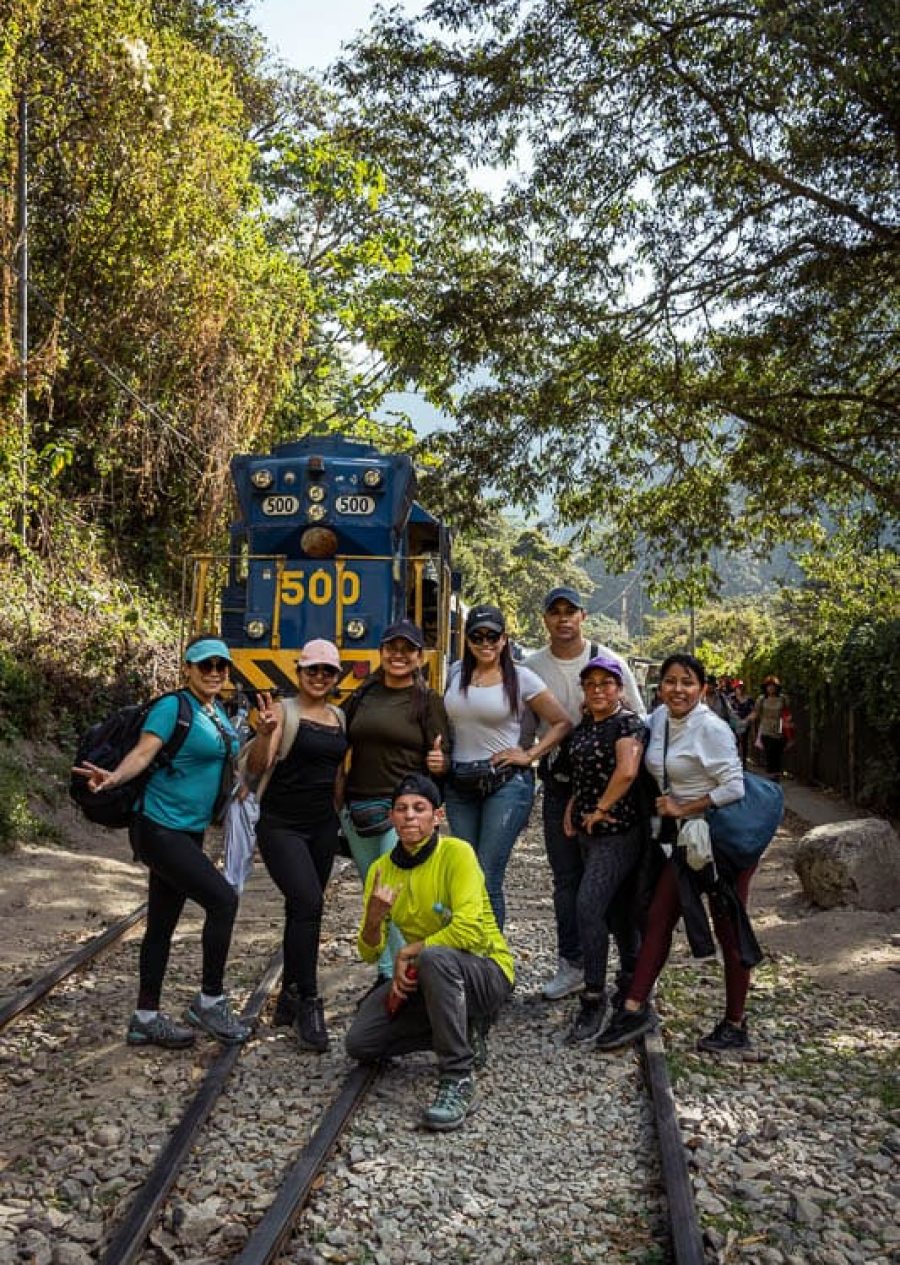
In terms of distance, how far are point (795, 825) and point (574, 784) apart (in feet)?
34.9

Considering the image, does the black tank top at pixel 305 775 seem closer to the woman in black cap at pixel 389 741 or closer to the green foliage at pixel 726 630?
the woman in black cap at pixel 389 741

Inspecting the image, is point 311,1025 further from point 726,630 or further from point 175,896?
point 726,630

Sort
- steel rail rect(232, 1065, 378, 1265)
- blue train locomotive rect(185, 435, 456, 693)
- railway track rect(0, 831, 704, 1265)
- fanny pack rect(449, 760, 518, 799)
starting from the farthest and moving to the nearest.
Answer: blue train locomotive rect(185, 435, 456, 693), fanny pack rect(449, 760, 518, 799), railway track rect(0, 831, 704, 1265), steel rail rect(232, 1065, 378, 1265)

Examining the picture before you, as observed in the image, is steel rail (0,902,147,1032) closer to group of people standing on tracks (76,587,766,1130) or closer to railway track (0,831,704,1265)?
railway track (0,831,704,1265)

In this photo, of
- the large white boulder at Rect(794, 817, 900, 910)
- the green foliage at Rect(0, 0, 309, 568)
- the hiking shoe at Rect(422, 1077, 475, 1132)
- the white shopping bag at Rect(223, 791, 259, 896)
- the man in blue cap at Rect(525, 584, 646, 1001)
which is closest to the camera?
the hiking shoe at Rect(422, 1077, 475, 1132)

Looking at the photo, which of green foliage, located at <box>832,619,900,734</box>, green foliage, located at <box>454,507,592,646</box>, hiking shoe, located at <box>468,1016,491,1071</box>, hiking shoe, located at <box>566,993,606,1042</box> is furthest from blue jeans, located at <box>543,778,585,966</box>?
green foliage, located at <box>454,507,592,646</box>

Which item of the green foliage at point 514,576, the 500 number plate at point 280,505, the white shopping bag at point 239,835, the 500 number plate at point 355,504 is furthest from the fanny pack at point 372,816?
the green foliage at point 514,576

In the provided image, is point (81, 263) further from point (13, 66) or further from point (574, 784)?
point (574, 784)

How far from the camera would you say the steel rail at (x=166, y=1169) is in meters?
3.60

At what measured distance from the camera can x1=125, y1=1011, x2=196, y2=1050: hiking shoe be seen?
5.51m

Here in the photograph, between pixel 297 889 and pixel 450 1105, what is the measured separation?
1347 mm

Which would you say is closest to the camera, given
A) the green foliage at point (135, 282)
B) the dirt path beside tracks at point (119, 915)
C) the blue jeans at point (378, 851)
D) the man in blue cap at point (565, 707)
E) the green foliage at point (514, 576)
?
the blue jeans at point (378, 851)

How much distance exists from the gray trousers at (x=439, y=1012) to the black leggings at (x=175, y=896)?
0.79 m

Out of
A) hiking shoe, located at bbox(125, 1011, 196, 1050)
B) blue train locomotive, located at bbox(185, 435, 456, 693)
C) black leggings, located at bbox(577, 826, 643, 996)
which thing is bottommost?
hiking shoe, located at bbox(125, 1011, 196, 1050)
